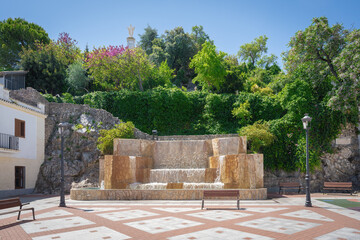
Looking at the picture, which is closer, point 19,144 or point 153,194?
point 153,194

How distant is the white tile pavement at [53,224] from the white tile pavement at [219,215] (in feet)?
13.1

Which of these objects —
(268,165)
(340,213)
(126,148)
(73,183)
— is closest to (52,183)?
(73,183)

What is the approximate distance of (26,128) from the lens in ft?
74.2

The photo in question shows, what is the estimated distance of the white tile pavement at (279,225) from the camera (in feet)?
27.8

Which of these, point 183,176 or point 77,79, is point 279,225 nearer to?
point 183,176

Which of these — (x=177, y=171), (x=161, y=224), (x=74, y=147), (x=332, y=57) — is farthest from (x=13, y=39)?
(x=161, y=224)

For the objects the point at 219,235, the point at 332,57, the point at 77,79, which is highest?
the point at 77,79

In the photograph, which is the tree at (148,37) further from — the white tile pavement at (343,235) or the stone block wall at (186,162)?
the white tile pavement at (343,235)

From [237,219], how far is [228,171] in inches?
310

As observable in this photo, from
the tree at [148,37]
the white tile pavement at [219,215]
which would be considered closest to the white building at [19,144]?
the white tile pavement at [219,215]

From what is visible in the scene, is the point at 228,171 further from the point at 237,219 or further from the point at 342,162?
the point at 342,162

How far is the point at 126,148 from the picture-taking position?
21.6m

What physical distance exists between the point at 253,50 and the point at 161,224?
50.7m

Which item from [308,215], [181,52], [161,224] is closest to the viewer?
[161,224]
